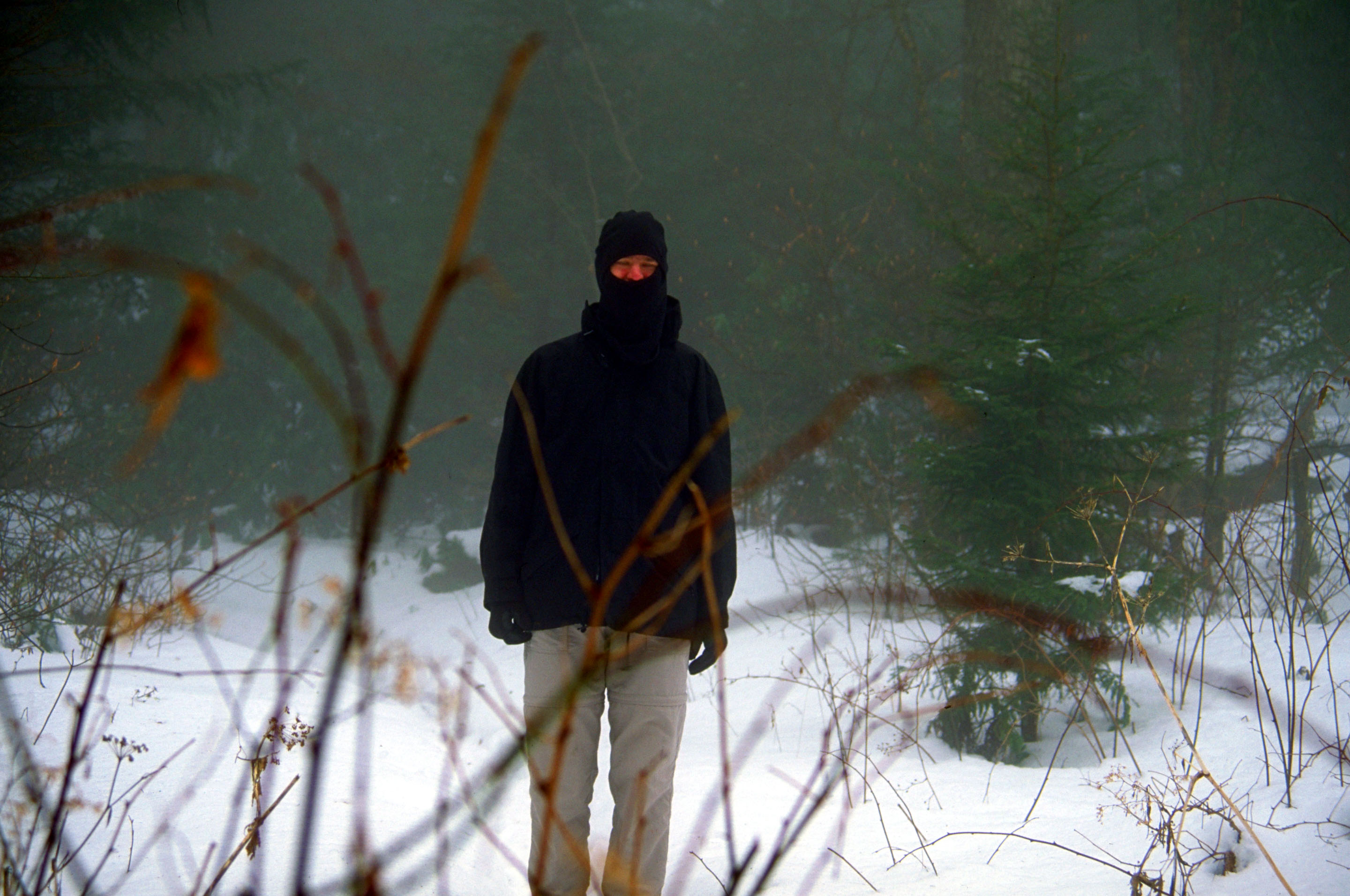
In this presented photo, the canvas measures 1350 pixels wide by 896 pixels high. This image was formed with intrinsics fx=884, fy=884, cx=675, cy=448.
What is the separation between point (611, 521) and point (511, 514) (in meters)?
0.28

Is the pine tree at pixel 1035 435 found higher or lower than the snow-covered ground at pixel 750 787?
higher

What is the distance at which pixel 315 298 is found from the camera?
308 millimetres

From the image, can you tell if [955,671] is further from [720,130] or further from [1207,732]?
[720,130]

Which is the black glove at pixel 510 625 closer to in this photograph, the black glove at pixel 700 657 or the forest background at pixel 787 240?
the black glove at pixel 700 657

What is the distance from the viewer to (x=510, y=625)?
230 centimetres

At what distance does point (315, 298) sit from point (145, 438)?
74 mm

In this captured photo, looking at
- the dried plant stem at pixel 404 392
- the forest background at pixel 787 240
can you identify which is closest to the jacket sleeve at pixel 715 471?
the forest background at pixel 787 240

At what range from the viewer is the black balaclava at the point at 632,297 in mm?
2359

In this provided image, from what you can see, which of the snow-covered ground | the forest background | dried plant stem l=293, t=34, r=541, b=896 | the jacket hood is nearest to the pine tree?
the forest background

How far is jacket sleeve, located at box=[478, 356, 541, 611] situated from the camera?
89.4 inches

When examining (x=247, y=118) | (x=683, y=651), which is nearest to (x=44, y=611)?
(x=683, y=651)

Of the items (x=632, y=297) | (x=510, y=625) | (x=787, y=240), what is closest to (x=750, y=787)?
(x=510, y=625)

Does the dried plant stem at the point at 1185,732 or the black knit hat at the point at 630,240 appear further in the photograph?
the black knit hat at the point at 630,240

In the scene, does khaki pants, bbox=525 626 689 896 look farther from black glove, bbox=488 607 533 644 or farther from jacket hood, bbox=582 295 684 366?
jacket hood, bbox=582 295 684 366
